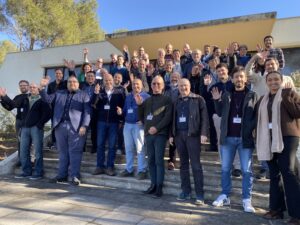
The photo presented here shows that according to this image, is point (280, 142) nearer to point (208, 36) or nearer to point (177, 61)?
point (177, 61)

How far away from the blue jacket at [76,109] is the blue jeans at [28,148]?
2.14 feet

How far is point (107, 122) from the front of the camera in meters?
6.46

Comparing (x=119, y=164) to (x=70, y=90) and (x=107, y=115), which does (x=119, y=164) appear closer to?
(x=107, y=115)

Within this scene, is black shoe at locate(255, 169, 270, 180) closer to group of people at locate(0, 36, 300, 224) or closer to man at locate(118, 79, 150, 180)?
group of people at locate(0, 36, 300, 224)

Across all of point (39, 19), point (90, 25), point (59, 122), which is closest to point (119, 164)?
point (59, 122)

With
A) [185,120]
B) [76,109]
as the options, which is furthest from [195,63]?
[76,109]

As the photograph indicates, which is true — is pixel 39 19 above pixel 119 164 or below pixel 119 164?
above

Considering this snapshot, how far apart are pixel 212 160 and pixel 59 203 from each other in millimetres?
3094

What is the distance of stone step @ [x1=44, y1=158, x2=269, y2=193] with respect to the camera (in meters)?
5.34

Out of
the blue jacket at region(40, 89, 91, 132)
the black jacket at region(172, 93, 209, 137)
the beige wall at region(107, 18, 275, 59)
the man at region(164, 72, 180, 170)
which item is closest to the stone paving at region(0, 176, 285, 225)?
the man at region(164, 72, 180, 170)

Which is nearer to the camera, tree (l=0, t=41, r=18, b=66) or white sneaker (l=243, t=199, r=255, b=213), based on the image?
white sneaker (l=243, t=199, r=255, b=213)

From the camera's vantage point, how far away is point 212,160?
641cm

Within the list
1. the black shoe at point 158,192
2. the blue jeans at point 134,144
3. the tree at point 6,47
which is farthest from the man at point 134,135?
the tree at point 6,47

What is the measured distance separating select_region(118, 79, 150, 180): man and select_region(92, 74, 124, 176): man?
30 centimetres
